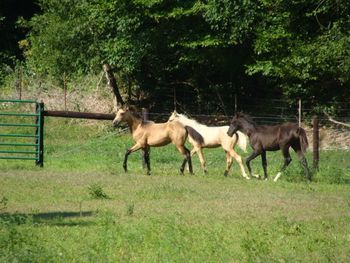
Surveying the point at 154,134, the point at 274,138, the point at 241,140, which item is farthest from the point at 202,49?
the point at 274,138

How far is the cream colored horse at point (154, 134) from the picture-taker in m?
21.4

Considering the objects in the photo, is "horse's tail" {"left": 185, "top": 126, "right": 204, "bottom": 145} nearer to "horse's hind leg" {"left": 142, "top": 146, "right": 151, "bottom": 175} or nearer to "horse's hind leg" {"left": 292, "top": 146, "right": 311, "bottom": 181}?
"horse's hind leg" {"left": 142, "top": 146, "right": 151, "bottom": 175}

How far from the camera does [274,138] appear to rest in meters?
21.2

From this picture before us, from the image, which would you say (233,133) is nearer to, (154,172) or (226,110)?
(154,172)

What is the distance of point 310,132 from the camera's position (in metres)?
31.2

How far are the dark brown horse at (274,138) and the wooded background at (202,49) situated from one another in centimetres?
867

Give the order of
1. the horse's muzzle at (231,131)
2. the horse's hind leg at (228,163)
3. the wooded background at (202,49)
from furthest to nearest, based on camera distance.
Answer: the wooded background at (202,49), the horse's muzzle at (231,131), the horse's hind leg at (228,163)

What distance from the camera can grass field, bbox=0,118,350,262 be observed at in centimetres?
1043

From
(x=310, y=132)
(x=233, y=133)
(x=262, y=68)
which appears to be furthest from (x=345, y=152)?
(x=233, y=133)

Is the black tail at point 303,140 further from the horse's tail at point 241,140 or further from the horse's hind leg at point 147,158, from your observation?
the horse's hind leg at point 147,158

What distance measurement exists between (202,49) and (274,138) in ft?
42.1

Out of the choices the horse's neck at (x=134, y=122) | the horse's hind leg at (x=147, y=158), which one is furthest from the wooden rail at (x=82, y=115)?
the horse's hind leg at (x=147, y=158)

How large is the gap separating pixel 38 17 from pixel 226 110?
946 cm

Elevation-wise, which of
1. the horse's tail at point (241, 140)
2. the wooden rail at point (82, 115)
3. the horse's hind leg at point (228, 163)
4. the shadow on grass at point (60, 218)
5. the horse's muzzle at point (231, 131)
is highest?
the wooden rail at point (82, 115)
